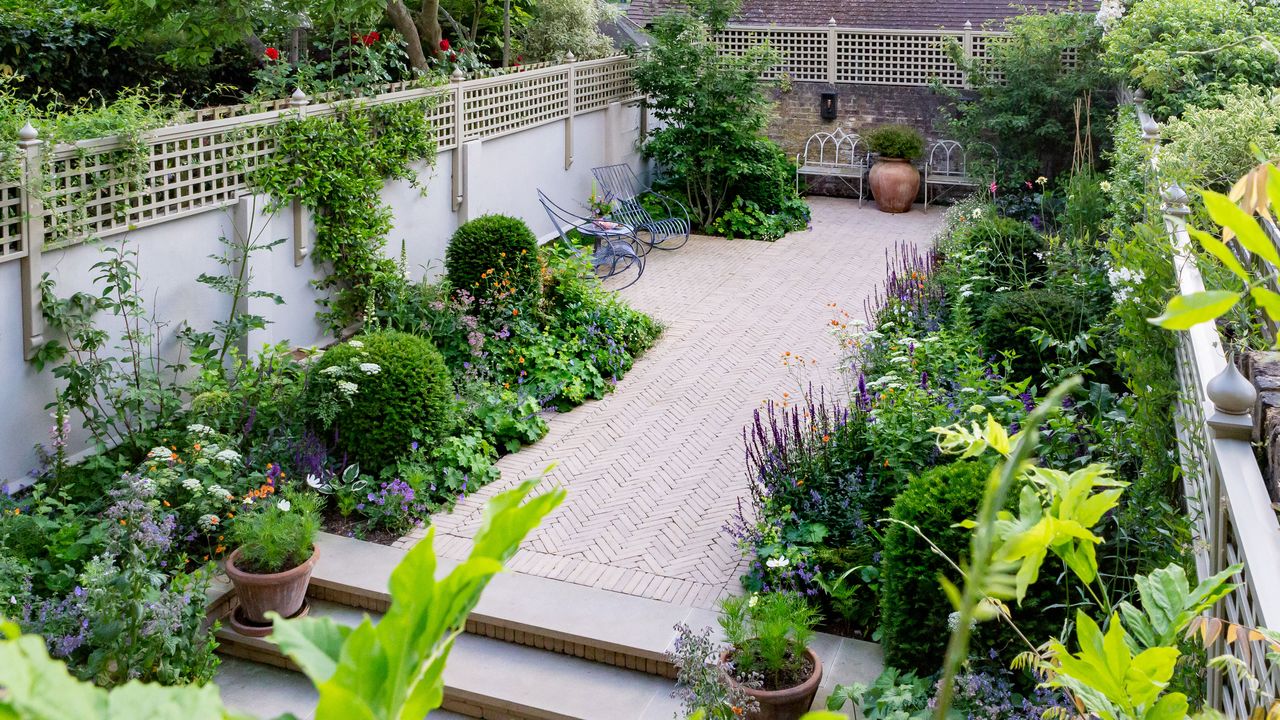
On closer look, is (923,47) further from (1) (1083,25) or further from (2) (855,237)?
(2) (855,237)

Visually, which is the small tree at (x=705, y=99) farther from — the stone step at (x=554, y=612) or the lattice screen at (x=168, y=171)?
the stone step at (x=554, y=612)

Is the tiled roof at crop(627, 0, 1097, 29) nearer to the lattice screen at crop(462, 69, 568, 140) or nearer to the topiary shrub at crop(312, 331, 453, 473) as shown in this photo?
the lattice screen at crop(462, 69, 568, 140)

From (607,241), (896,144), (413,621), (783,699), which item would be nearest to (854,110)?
(896,144)

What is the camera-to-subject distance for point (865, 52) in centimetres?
1642

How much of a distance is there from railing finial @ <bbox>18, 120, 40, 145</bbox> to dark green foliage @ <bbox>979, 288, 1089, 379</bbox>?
5.21m

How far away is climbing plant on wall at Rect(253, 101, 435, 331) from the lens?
816cm

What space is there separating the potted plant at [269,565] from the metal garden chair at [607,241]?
5833mm

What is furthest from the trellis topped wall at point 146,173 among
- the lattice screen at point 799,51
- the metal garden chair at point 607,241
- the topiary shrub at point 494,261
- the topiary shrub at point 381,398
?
the lattice screen at point 799,51

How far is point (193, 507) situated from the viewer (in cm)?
574

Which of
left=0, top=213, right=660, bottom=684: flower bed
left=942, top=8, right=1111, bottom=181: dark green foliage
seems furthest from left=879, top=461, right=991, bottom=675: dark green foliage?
left=942, top=8, right=1111, bottom=181: dark green foliage

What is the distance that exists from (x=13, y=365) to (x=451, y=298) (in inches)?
127

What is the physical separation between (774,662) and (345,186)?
5241 millimetres

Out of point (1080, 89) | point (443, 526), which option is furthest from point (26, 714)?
point (1080, 89)

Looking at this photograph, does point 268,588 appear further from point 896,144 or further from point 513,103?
point 896,144
